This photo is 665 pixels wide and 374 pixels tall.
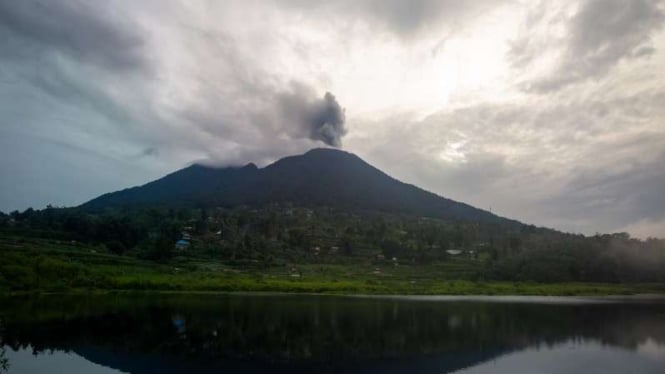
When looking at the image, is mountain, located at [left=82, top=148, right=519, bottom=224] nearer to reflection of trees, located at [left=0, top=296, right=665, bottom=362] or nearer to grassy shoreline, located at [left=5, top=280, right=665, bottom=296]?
grassy shoreline, located at [left=5, top=280, right=665, bottom=296]

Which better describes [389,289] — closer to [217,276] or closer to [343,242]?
[217,276]

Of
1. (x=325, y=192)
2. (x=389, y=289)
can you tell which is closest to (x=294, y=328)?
(x=389, y=289)

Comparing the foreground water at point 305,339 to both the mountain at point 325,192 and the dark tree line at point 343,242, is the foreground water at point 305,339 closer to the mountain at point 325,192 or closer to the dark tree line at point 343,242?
the dark tree line at point 343,242

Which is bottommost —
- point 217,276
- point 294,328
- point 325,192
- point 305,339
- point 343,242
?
point 305,339

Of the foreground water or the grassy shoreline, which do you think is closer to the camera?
the foreground water

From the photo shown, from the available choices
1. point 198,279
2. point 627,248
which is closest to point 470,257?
point 627,248

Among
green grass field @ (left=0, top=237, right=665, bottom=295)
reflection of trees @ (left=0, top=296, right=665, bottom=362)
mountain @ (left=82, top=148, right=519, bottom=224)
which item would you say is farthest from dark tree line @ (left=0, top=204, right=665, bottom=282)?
reflection of trees @ (left=0, top=296, right=665, bottom=362)

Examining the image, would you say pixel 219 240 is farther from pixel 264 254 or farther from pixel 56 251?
pixel 56 251
